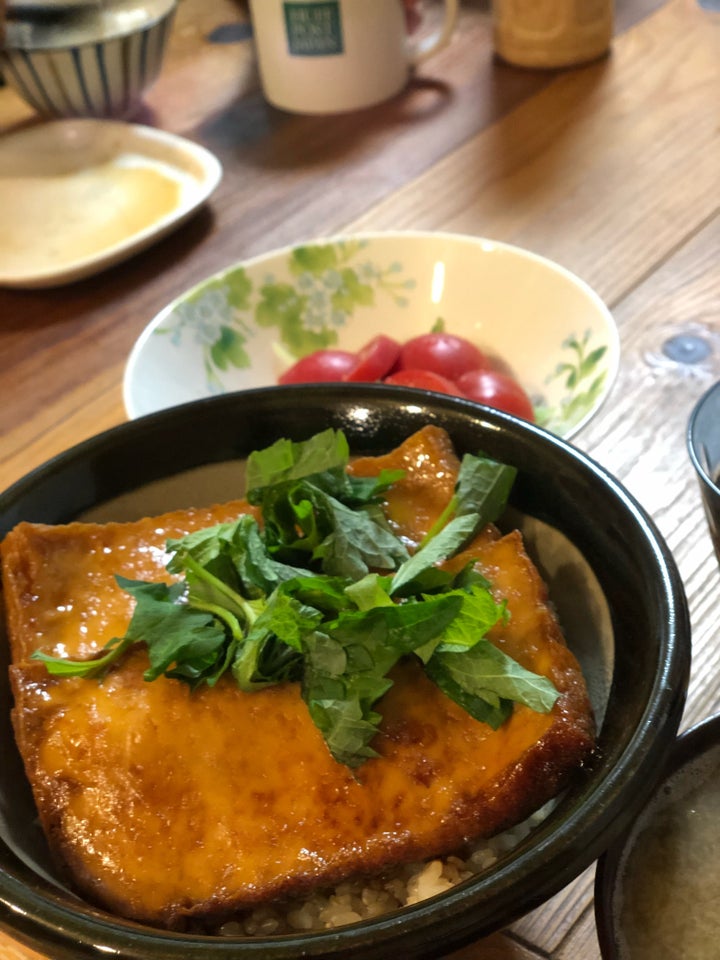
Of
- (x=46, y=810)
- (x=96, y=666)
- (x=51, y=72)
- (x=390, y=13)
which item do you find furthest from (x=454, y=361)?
(x=51, y=72)

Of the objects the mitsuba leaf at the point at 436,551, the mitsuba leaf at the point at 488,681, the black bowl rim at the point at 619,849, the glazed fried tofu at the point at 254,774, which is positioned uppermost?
the mitsuba leaf at the point at 436,551

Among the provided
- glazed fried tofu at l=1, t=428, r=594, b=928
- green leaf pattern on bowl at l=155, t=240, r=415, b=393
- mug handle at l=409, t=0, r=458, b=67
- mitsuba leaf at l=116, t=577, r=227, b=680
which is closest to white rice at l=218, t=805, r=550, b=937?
glazed fried tofu at l=1, t=428, r=594, b=928

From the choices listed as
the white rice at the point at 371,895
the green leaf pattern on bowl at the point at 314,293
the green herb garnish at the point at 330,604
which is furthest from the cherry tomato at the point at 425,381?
the white rice at the point at 371,895

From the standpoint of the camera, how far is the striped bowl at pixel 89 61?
6.73 ft

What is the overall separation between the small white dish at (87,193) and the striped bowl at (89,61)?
10cm

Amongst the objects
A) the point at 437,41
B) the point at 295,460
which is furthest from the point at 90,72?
the point at 295,460

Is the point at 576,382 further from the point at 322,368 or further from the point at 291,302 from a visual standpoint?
the point at 291,302

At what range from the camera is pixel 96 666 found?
76cm

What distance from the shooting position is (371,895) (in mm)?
696

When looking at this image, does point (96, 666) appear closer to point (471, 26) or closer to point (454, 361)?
point (454, 361)

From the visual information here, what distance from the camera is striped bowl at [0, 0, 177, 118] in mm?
2053

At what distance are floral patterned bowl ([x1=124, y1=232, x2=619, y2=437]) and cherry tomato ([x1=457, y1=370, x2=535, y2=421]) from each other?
1.4 inches

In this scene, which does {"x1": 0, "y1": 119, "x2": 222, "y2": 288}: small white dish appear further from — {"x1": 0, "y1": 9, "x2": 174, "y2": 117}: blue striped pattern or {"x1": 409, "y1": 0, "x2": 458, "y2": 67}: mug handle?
{"x1": 409, "y1": 0, "x2": 458, "y2": 67}: mug handle

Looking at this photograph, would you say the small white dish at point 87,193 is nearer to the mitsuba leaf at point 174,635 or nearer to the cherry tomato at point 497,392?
the cherry tomato at point 497,392
